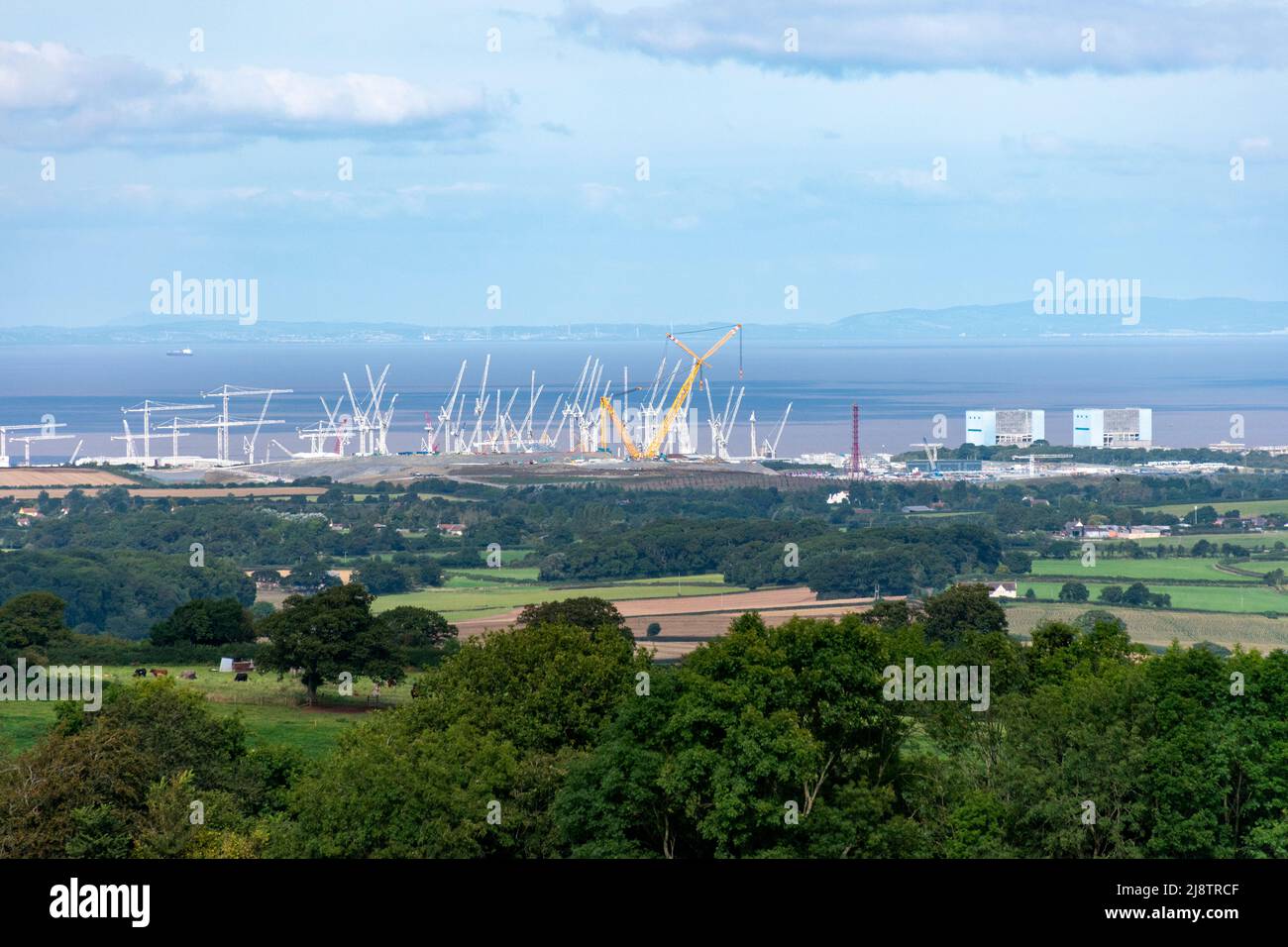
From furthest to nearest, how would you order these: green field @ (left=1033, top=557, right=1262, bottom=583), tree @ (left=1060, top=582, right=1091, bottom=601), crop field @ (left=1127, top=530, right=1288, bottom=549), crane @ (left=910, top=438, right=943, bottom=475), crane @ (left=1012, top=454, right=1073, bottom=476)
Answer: crane @ (left=1012, top=454, right=1073, bottom=476) → crane @ (left=910, top=438, right=943, bottom=475) → crop field @ (left=1127, top=530, right=1288, bottom=549) → green field @ (left=1033, top=557, right=1262, bottom=583) → tree @ (left=1060, top=582, right=1091, bottom=601)

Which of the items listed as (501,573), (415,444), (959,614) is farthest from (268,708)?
(415,444)

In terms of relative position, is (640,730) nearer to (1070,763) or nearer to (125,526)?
(1070,763)

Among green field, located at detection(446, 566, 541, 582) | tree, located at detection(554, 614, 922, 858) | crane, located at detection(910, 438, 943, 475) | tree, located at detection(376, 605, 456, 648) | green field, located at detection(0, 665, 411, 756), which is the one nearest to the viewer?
tree, located at detection(554, 614, 922, 858)

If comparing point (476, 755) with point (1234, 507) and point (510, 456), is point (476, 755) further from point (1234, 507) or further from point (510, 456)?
point (510, 456)

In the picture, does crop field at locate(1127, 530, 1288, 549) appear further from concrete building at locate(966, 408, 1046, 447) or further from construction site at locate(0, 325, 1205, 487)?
concrete building at locate(966, 408, 1046, 447)

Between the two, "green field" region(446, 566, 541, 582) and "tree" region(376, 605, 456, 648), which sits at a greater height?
"tree" region(376, 605, 456, 648)

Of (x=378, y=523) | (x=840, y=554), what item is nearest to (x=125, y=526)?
(x=378, y=523)

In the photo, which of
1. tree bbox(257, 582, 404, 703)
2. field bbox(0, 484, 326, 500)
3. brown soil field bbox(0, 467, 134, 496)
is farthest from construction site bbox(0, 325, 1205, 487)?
Result: tree bbox(257, 582, 404, 703)
